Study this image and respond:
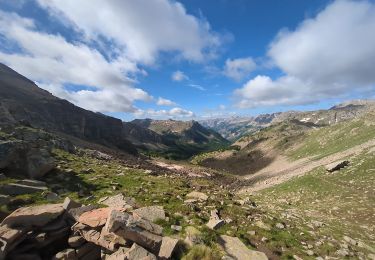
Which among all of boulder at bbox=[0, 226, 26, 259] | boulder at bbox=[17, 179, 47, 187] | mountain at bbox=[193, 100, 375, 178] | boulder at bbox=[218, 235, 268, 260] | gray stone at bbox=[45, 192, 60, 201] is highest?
mountain at bbox=[193, 100, 375, 178]

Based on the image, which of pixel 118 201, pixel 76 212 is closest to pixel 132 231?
pixel 76 212

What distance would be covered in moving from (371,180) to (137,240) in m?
33.2

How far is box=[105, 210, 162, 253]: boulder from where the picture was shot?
13.2m

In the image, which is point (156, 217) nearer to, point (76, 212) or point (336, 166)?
point (76, 212)

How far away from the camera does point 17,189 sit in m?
21.5

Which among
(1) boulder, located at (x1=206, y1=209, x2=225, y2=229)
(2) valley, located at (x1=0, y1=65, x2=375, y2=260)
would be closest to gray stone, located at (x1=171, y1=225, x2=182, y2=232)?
(2) valley, located at (x1=0, y1=65, x2=375, y2=260)

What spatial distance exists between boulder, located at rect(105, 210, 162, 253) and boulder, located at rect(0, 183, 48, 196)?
1131 cm

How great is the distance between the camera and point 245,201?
26.8m

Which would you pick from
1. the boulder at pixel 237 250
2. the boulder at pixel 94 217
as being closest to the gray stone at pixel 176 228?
the boulder at pixel 237 250

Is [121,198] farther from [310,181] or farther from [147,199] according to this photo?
[310,181]

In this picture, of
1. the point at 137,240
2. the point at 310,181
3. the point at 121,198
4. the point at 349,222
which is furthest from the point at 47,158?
the point at 310,181

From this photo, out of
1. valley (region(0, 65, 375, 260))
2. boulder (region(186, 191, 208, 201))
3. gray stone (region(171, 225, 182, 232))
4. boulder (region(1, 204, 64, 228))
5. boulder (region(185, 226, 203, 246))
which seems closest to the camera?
valley (region(0, 65, 375, 260))

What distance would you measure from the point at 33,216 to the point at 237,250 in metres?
10.4

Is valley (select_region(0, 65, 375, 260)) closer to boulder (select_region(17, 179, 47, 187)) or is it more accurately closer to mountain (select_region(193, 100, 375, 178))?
boulder (select_region(17, 179, 47, 187))
